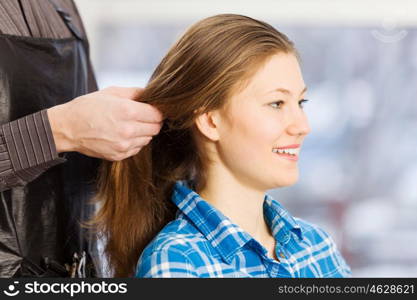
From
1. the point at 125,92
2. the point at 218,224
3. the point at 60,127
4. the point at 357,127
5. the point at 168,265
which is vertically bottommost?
the point at 168,265

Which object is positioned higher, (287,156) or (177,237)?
(287,156)

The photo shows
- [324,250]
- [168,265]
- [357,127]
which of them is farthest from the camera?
[357,127]

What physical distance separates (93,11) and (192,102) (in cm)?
273

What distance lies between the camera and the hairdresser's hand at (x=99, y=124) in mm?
1121

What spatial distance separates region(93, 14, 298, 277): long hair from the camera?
1242 millimetres

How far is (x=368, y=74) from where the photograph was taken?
3854mm

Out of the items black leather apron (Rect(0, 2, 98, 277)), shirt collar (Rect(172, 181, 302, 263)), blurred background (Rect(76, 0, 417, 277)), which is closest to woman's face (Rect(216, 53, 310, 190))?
shirt collar (Rect(172, 181, 302, 263))

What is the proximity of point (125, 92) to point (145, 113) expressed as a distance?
7 cm

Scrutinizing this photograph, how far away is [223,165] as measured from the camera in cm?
131

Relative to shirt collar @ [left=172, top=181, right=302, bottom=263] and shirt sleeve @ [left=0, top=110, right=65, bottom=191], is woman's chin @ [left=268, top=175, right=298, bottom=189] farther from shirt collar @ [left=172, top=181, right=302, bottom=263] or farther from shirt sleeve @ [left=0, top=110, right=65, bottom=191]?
shirt sleeve @ [left=0, top=110, right=65, bottom=191]

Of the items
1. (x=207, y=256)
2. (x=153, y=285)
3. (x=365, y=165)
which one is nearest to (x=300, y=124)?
(x=207, y=256)

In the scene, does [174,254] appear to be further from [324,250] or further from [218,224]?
[324,250]

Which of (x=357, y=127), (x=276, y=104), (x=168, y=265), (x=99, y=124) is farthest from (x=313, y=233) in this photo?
(x=357, y=127)

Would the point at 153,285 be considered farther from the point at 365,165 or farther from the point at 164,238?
the point at 365,165
